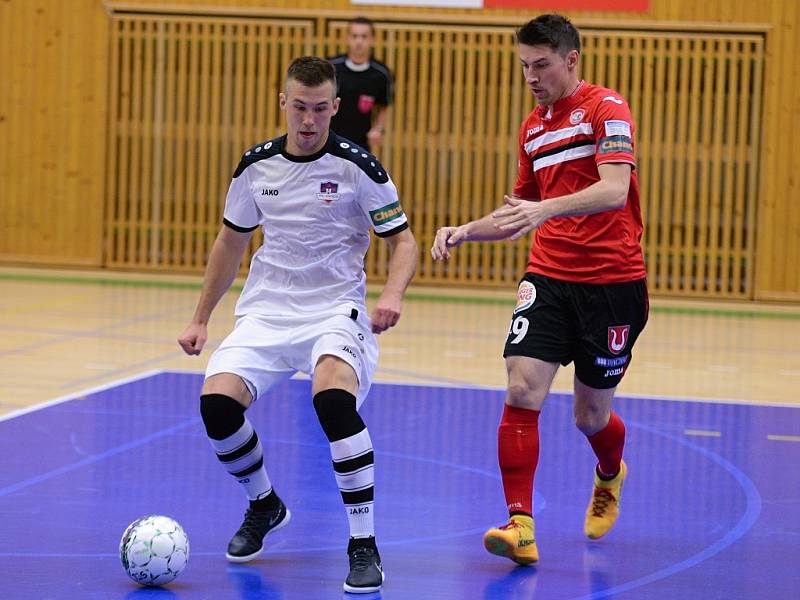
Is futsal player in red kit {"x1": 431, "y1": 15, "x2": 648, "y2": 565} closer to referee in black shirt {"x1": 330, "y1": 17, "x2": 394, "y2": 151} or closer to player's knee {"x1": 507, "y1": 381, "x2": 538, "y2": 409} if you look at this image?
player's knee {"x1": 507, "y1": 381, "x2": 538, "y2": 409}

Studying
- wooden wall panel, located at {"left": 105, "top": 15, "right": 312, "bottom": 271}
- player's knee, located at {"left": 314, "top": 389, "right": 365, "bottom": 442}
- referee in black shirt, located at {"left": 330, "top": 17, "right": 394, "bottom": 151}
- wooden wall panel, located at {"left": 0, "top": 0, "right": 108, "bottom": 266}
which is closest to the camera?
player's knee, located at {"left": 314, "top": 389, "right": 365, "bottom": 442}

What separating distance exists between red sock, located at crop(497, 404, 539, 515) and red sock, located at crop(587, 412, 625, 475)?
42 centimetres

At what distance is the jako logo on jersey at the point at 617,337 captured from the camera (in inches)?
174

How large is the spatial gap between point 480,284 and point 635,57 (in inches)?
106

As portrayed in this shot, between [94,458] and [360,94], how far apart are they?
5.46 meters

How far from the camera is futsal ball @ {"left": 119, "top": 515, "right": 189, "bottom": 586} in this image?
383cm

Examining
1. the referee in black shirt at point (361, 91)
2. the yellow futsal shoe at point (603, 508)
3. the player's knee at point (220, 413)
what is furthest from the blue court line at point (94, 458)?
the referee in black shirt at point (361, 91)

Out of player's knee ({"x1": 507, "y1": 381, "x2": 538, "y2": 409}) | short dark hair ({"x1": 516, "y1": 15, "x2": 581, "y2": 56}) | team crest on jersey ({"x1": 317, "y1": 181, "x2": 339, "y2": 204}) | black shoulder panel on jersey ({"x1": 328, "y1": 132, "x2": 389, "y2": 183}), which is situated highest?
short dark hair ({"x1": 516, "y1": 15, "x2": 581, "y2": 56})

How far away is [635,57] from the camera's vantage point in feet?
42.8

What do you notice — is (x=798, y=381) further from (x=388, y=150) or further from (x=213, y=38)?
(x=213, y=38)

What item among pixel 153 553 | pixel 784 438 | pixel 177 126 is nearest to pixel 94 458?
pixel 153 553

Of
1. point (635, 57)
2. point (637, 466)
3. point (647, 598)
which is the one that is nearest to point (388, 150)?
point (635, 57)

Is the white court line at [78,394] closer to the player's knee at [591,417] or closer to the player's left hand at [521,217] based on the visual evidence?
the player's knee at [591,417]

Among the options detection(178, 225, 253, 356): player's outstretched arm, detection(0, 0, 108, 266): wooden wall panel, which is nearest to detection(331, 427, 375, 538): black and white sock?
detection(178, 225, 253, 356): player's outstretched arm
